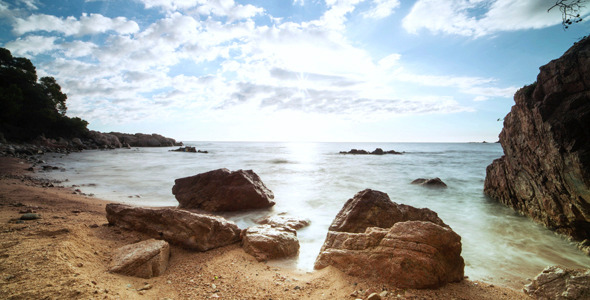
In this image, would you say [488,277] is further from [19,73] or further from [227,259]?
[19,73]

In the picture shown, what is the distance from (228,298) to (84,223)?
380 centimetres

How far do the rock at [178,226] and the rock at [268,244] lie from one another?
0.41 metres

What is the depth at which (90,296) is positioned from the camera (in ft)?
8.27

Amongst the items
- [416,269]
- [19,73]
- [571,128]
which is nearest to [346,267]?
[416,269]

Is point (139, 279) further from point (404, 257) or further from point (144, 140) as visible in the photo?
point (144, 140)

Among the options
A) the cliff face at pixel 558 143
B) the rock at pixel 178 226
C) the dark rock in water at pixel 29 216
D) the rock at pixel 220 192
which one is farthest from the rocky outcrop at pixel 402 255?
the dark rock in water at pixel 29 216

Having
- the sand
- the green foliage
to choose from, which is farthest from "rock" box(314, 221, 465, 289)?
the green foliage

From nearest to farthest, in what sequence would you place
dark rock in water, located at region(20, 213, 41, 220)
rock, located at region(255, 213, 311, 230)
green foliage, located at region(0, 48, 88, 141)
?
dark rock in water, located at region(20, 213, 41, 220), rock, located at region(255, 213, 311, 230), green foliage, located at region(0, 48, 88, 141)

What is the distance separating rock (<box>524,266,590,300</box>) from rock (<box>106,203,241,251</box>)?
474cm

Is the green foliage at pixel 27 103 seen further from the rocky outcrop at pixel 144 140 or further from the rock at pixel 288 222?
the rock at pixel 288 222

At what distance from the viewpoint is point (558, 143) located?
5.67 m

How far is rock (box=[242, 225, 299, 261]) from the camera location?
178 inches

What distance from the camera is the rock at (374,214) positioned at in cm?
537

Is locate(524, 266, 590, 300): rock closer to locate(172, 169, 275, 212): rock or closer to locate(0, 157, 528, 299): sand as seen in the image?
locate(0, 157, 528, 299): sand
